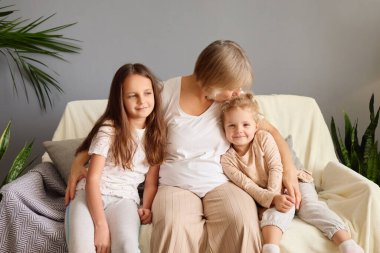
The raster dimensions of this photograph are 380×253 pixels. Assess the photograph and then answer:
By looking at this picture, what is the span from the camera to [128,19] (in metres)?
2.44

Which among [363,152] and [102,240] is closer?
[102,240]

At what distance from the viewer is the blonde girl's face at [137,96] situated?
1.62m

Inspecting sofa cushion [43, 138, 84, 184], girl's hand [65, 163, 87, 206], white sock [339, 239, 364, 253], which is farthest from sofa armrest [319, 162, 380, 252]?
sofa cushion [43, 138, 84, 184]

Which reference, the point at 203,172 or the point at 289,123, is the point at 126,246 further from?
the point at 289,123

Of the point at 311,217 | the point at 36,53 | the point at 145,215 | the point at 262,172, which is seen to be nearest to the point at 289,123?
the point at 262,172

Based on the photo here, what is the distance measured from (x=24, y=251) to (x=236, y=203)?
2.68ft

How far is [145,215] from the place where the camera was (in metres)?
1.61

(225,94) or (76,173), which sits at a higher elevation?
(225,94)

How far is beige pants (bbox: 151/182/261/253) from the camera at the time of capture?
1446 mm

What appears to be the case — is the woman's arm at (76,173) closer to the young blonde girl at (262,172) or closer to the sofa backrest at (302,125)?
the young blonde girl at (262,172)

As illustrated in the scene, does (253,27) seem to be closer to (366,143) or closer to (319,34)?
(319,34)

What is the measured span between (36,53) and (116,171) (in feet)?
→ 3.89

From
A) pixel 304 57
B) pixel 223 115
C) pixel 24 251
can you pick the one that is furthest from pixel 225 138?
pixel 304 57

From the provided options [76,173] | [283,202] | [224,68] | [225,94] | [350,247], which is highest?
[224,68]
